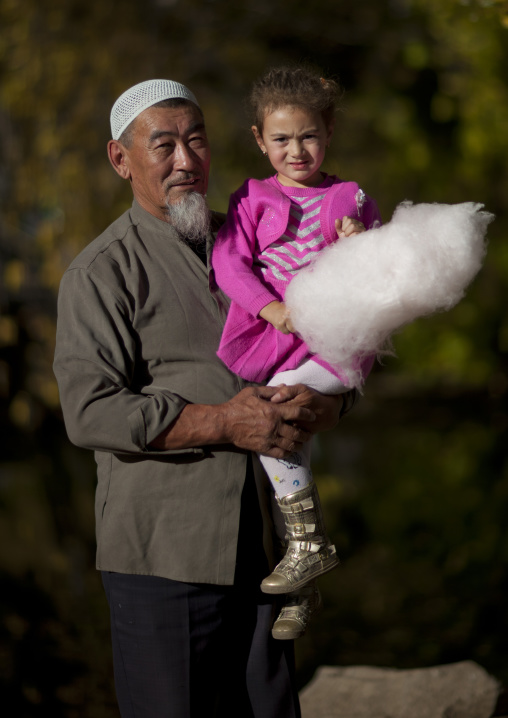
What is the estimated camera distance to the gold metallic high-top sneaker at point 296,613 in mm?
2338

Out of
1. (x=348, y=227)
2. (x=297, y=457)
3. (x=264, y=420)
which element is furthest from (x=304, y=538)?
(x=348, y=227)

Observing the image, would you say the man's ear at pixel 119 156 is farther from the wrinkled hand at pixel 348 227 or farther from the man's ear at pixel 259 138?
the wrinkled hand at pixel 348 227

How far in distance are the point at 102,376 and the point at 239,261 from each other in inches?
19.1

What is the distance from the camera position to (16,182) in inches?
317

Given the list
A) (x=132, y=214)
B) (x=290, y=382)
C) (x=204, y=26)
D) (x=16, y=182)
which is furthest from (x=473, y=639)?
(x=204, y=26)

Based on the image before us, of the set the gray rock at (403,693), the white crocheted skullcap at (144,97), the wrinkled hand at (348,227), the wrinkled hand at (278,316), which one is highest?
the white crocheted skullcap at (144,97)

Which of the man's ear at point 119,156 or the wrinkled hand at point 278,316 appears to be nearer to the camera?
the wrinkled hand at point 278,316

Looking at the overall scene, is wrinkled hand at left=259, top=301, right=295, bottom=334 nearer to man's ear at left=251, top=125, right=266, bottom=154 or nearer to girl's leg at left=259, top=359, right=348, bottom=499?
girl's leg at left=259, top=359, right=348, bottom=499

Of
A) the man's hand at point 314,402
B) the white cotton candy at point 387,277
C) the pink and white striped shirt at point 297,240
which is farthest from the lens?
the pink and white striped shirt at point 297,240

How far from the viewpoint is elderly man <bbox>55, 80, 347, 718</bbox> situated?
220cm

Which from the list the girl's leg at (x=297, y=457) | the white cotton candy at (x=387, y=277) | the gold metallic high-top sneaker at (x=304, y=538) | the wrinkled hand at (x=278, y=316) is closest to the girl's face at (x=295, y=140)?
the white cotton candy at (x=387, y=277)

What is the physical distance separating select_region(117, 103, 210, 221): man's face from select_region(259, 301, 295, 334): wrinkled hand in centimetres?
38

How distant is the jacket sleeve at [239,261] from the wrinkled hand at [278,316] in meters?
0.02

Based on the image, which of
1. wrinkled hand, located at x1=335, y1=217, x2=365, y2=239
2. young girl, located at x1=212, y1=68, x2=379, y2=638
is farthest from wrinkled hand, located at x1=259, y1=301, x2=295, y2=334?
wrinkled hand, located at x1=335, y1=217, x2=365, y2=239
